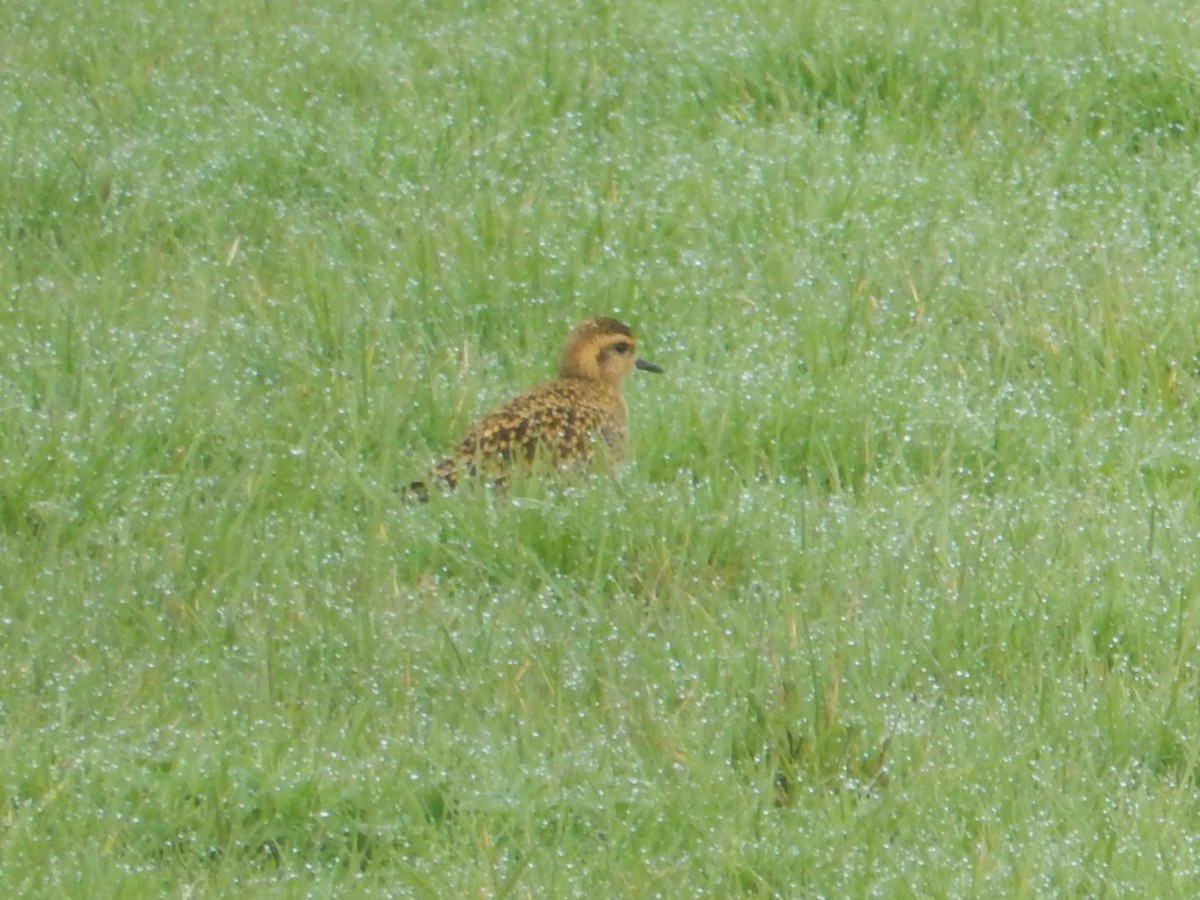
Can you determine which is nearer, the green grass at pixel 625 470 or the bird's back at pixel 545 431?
the green grass at pixel 625 470

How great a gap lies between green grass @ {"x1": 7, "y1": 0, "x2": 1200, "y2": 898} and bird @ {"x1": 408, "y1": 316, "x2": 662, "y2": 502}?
125mm

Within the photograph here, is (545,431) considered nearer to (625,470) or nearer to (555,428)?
(555,428)

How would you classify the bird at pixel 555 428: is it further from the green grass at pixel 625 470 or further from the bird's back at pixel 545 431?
the green grass at pixel 625 470

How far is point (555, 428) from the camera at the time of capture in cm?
654

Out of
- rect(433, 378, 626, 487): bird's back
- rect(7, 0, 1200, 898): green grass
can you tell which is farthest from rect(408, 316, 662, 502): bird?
rect(7, 0, 1200, 898): green grass

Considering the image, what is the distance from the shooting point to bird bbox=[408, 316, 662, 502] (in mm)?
6328

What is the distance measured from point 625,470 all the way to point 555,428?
235 millimetres

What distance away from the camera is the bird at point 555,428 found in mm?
6328

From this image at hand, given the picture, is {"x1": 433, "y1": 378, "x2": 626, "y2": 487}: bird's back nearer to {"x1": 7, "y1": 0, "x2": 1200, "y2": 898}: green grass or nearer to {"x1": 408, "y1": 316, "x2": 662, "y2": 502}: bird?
{"x1": 408, "y1": 316, "x2": 662, "y2": 502}: bird

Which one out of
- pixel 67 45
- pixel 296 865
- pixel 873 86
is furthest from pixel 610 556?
pixel 67 45

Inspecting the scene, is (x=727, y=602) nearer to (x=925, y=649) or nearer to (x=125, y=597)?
(x=925, y=649)

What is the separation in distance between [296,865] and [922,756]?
1301 mm

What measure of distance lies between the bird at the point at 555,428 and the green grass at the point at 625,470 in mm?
125

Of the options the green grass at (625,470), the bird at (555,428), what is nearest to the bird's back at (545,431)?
the bird at (555,428)
